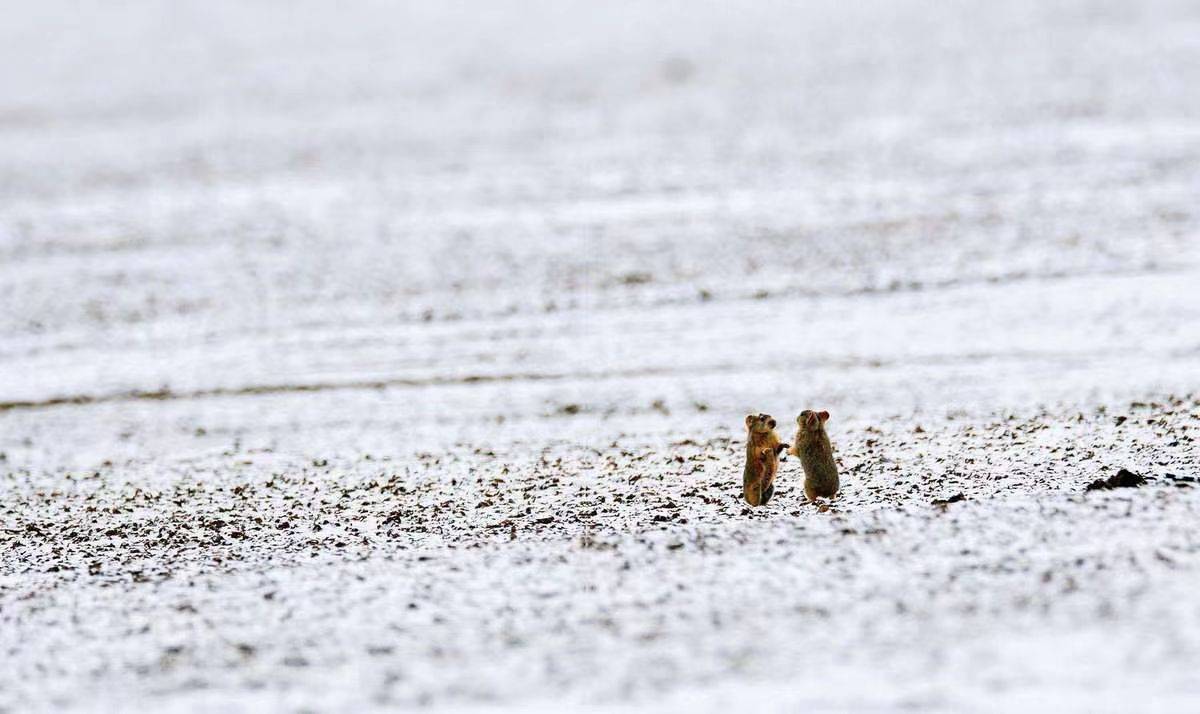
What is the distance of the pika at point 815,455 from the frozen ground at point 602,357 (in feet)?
0.40

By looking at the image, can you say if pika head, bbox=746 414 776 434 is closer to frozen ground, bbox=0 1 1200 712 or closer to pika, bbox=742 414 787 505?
pika, bbox=742 414 787 505

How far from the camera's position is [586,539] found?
434 cm

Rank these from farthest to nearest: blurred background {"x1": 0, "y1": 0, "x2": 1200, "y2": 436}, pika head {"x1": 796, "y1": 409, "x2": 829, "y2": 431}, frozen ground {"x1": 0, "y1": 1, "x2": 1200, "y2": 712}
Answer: blurred background {"x1": 0, "y1": 0, "x2": 1200, "y2": 436}
pika head {"x1": 796, "y1": 409, "x2": 829, "y2": 431}
frozen ground {"x1": 0, "y1": 1, "x2": 1200, "y2": 712}

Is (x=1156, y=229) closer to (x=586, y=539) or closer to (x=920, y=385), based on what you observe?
(x=920, y=385)

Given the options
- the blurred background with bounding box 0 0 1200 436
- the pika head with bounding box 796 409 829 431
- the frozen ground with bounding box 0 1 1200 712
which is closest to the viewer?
the frozen ground with bounding box 0 1 1200 712

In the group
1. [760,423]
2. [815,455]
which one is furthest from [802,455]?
[760,423]

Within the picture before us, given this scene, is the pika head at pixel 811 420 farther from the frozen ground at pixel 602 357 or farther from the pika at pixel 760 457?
the frozen ground at pixel 602 357

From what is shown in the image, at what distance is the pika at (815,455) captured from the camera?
14.7 ft

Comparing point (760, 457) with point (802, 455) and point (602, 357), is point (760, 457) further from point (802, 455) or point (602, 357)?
point (602, 357)

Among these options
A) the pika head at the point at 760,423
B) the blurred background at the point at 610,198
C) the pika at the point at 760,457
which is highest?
the blurred background at the point at 610,198

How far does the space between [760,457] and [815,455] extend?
175 mm

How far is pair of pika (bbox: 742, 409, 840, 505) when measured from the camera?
4477 mm

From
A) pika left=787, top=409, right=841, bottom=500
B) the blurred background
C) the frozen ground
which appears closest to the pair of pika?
pika left=787, top=409, right=841, bottom=500

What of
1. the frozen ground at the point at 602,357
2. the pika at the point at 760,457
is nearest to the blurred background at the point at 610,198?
the frozen ground at the point at 602,357
